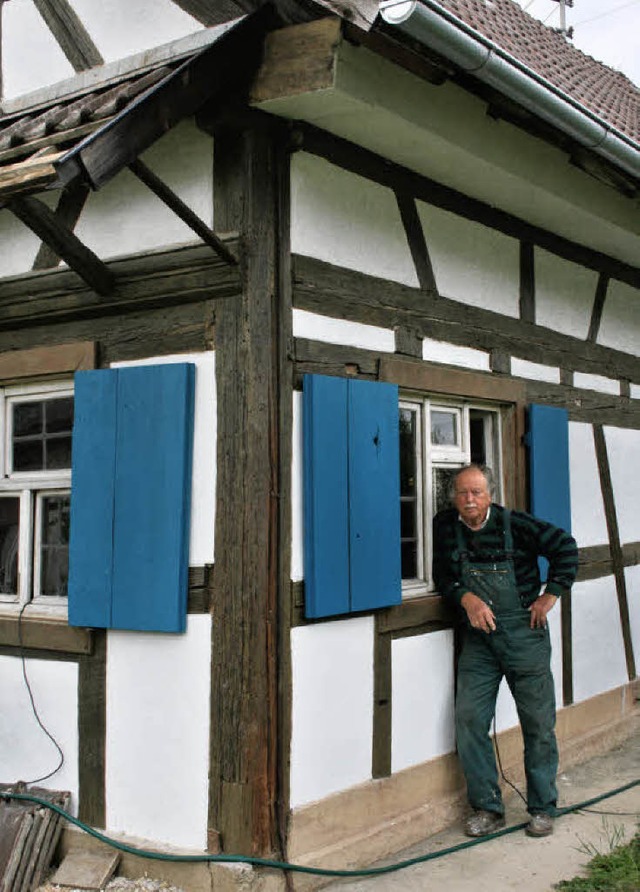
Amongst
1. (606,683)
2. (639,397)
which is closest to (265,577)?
(606,683)

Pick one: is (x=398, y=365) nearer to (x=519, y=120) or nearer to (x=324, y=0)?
(x=519, y=120)

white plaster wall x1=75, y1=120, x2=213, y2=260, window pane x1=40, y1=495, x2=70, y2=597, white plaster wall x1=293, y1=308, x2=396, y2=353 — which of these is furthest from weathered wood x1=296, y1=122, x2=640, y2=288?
window pane x1=40, y1=495, x2=70, y2=597

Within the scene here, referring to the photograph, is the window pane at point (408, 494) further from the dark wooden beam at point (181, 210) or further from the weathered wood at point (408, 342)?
the dark wooden beam at point (181, 210)

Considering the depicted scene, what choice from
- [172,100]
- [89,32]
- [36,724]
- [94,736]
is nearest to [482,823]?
[94,736]

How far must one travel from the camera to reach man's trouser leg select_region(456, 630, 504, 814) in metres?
4.96

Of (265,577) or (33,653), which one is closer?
(265,577)

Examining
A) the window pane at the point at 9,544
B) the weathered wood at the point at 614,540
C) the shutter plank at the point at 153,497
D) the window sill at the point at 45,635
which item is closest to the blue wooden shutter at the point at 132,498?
the shutter plank at the point at 153,497

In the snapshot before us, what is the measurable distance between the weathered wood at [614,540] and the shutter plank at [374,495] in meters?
2.56

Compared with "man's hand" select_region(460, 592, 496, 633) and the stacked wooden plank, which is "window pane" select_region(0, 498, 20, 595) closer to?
the stacked wooden plank

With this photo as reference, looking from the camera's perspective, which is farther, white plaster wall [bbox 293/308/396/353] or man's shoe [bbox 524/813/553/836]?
man's shoe [bbox 524/813/553/836]

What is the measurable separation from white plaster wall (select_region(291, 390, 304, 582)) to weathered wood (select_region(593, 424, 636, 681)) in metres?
3.20

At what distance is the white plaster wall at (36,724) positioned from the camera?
4570 millimetres

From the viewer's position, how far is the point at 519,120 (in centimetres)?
470

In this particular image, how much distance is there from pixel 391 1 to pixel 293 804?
324 centimetres
